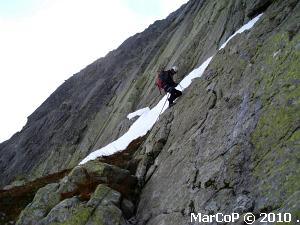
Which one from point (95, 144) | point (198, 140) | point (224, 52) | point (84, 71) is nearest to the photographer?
point (198, 140)

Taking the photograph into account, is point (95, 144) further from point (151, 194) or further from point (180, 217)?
point (180, 217)

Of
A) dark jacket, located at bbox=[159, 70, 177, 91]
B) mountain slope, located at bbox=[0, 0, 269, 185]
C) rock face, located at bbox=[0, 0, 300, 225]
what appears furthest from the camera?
mountain slope, located at bbox=[0, 0, 269, 185]

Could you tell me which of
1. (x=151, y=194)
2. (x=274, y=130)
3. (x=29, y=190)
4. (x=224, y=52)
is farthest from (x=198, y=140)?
(x=29, y=190)

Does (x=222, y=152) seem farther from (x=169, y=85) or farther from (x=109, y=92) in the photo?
(x=109, y=92)

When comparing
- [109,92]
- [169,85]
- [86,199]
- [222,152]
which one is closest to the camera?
[222,152]

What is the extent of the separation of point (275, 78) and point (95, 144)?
34.9 m

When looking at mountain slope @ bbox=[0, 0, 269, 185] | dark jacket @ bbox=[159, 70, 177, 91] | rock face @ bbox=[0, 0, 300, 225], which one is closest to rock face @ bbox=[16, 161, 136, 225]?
rock face @ bbox=[0, 0, 300, 225]

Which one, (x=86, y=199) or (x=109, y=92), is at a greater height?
(x=109, y=92)

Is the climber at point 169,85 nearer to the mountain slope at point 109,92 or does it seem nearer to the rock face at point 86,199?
the mountain slope at point 109,92

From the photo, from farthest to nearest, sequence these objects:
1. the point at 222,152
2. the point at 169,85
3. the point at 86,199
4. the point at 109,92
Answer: the point at 109,92 → the point at 169,85 → the point at 86,199 → the point at 222,152

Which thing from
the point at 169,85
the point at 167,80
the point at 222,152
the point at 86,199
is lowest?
the point at 222,152

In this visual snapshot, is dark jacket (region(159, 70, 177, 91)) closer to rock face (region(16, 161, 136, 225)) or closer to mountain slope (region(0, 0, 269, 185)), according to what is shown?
mountain slope (region(0, 0, 269, 185))

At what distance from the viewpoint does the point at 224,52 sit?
22688mm

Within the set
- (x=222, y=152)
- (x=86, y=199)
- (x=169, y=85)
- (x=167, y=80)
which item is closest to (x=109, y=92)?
(x=167, y=80)
